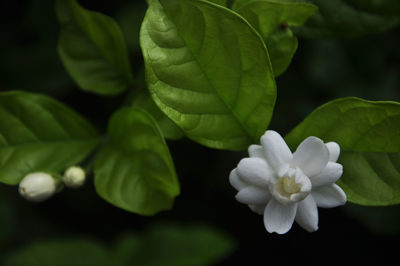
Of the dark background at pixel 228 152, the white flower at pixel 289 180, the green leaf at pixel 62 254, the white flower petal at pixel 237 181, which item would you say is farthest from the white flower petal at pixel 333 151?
the green leaf at pixel 62 254

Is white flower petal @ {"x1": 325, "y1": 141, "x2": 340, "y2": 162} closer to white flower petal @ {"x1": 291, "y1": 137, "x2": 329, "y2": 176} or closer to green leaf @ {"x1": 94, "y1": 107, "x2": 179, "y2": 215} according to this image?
white flower petal @ {"x1": 291, "y1": 137, "x2": 329, "y2": 176}

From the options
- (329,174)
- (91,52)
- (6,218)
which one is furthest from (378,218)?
(6,218)

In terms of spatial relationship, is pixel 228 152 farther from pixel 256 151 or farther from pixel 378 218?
pixel 256 151

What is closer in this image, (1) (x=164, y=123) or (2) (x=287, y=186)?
(2) (x=287, y=186)

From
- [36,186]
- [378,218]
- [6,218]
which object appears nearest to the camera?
[36,186]

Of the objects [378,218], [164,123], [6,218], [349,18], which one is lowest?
[6,218]

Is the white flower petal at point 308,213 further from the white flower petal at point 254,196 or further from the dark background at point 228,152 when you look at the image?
the dark background at point 228,152
